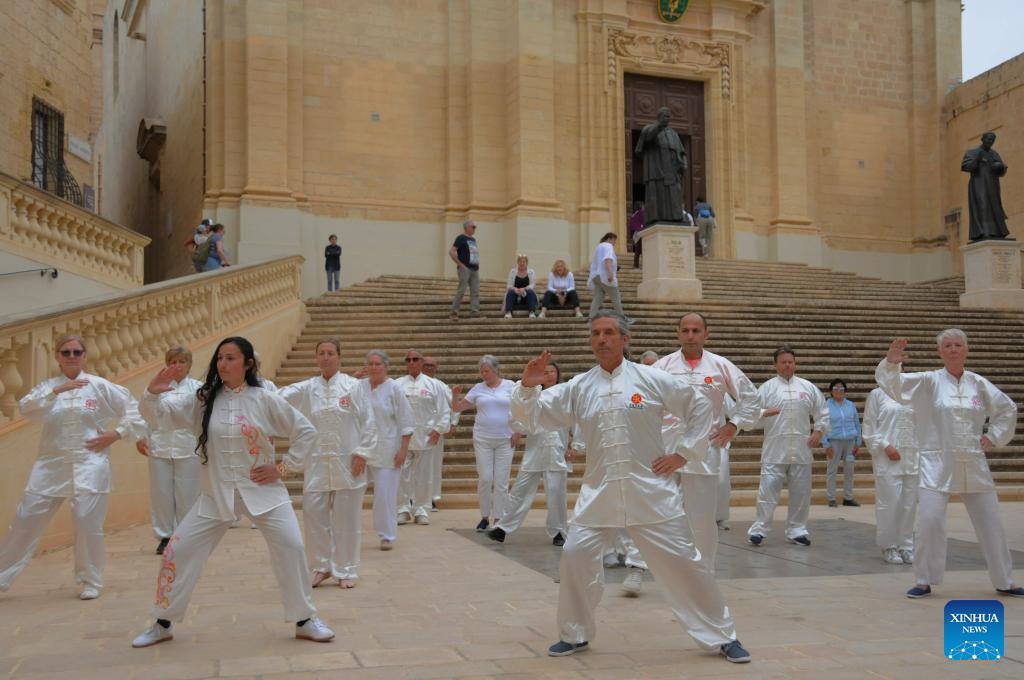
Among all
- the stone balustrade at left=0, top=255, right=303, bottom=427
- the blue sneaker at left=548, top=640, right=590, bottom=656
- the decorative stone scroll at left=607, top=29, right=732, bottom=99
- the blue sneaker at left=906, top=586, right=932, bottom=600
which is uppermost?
the decorative stone scroll at left=607, top=29, right=732, bottom=99

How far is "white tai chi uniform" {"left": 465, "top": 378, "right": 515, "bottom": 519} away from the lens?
10703mm

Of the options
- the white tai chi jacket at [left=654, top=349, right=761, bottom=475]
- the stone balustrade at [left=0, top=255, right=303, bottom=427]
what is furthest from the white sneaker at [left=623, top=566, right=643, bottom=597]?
the stone balustrade at [left=0, top=255, right=303, bottom=427]

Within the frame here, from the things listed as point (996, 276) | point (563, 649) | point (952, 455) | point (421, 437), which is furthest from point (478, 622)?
point (996, 276)

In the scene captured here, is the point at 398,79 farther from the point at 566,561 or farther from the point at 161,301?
the point at 566,561

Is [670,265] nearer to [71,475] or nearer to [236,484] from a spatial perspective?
[71,475]

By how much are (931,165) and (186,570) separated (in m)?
29.3

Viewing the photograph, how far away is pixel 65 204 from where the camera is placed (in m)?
14.0

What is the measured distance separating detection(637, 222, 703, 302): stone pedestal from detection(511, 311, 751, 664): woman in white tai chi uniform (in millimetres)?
13939

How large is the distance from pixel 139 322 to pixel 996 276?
16763 mm

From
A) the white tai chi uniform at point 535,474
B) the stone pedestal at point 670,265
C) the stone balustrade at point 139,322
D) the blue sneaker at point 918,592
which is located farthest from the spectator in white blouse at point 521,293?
the blue sneaker at point 918,592

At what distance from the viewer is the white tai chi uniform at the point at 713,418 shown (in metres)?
6.68

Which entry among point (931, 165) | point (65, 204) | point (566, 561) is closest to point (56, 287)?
point (65, 204)

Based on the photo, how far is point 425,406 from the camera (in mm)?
11320

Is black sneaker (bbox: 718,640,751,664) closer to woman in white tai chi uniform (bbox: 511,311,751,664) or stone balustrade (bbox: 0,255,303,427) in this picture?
woman in white tai chi uniform (bbox: 511,311,751,664)
